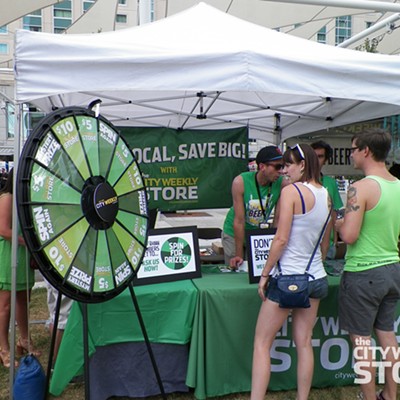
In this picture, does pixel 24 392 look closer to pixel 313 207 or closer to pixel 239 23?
pixel 313 207

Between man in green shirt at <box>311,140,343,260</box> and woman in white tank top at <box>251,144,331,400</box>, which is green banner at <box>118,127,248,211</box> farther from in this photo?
woman in white tank top at <box>251,144,331,400</box>

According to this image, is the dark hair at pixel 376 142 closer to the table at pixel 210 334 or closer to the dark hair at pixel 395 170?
the table at pixel 210 334

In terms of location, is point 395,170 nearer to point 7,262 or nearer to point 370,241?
point 370,241

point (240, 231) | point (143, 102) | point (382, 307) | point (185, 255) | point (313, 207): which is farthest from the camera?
point (143, 102)

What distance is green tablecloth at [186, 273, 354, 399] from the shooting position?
2625 millimetres

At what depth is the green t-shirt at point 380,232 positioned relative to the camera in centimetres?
222

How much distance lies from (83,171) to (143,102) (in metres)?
2.75

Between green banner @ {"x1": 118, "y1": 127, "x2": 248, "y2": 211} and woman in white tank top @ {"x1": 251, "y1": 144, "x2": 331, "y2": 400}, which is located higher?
green banner @ {"x1": 118, "y1": 127, "x2": 248, "y2": 211}

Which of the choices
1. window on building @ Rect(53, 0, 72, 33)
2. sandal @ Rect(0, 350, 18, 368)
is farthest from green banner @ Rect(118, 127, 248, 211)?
window on building @ Rect(53, 0, 72, 33)

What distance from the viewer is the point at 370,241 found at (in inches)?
89.2

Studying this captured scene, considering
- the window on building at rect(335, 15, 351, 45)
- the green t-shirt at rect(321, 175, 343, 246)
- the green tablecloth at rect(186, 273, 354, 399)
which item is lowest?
the green tablecloth at rect(186, 273, 354, 399)

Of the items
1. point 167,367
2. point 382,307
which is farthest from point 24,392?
point 382,307

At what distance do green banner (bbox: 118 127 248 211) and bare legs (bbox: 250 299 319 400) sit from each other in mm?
3120

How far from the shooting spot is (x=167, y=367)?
2.72 meters
